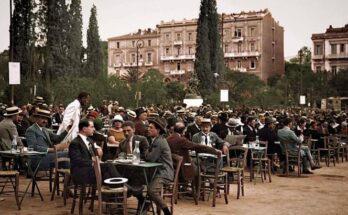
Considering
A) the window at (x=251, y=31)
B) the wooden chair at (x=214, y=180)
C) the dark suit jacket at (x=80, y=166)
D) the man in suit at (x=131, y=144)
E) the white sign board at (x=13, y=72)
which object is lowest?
the wooden chair at (x=214, y=180)

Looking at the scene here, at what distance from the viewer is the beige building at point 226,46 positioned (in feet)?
257

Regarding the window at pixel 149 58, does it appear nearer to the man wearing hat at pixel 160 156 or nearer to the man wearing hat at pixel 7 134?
the man wearing hat at pixel 7 134

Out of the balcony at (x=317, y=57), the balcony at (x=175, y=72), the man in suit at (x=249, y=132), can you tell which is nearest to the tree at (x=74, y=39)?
the balcony at (x=175, y=72)

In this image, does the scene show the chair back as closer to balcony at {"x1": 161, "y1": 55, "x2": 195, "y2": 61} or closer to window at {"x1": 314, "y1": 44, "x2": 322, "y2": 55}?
window at {"x1": 314, "y1": 44, "x2": 322, "y2": 55}

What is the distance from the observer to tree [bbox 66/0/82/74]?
47844mm

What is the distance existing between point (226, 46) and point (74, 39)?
38.0 m

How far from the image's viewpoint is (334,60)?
7888 centimetres

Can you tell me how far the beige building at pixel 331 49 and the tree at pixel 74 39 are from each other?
129 feet

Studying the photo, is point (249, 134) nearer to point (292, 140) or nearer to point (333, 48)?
point (292, 140)

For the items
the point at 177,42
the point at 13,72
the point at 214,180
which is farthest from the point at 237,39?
the point at 214,180

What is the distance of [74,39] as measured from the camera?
49031 millimetres

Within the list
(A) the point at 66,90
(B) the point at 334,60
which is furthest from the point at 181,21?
(A) the point at 66,90

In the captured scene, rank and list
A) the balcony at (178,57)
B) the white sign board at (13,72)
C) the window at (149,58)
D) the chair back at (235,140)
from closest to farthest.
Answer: the chair back at (235,140) < the white sign board at (13,72) < the balcony at (178,57) < the window at (149,58)

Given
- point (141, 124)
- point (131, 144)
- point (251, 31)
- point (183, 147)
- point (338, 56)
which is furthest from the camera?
point (251, 31)
